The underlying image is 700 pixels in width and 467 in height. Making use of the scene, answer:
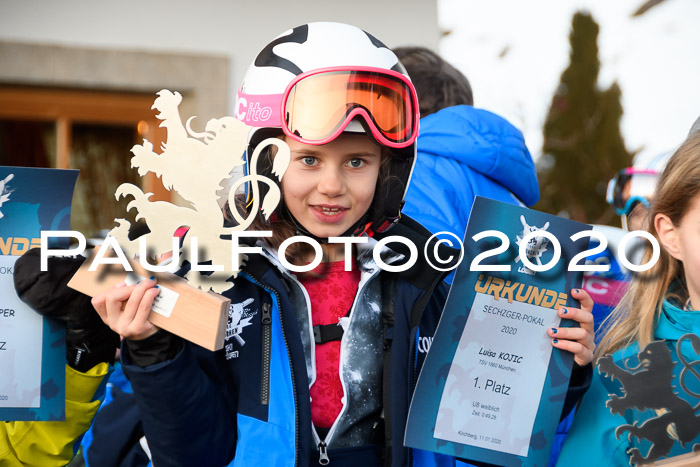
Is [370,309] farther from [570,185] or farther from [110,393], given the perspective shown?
[570,185]

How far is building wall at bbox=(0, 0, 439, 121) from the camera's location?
4996mm

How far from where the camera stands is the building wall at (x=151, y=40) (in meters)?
5.00

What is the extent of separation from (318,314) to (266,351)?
174 millimetres

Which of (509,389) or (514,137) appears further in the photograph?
(514,137)

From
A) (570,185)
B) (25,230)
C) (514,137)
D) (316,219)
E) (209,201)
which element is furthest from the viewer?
(570,185)

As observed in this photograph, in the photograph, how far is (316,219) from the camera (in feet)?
5.94

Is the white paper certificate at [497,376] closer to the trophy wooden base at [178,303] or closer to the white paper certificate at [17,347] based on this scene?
the trophy wooden base at [178,303]

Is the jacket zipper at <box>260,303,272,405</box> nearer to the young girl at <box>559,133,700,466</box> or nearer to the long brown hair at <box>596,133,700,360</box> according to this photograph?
the young girl at <box>559,133,700,466</box>

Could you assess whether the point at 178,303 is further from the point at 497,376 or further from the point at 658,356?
the point at 658,356

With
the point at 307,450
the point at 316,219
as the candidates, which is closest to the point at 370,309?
the point at 316,219

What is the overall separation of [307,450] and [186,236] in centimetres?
50

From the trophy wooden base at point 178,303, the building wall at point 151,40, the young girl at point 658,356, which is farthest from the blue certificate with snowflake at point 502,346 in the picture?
the building wall at point 151,40

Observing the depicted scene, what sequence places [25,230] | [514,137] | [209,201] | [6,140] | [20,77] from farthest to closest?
[6,140] < [20,77] < [514,137] < [25,230] < [209,201]

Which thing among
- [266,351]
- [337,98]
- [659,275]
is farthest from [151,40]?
[659,275]
